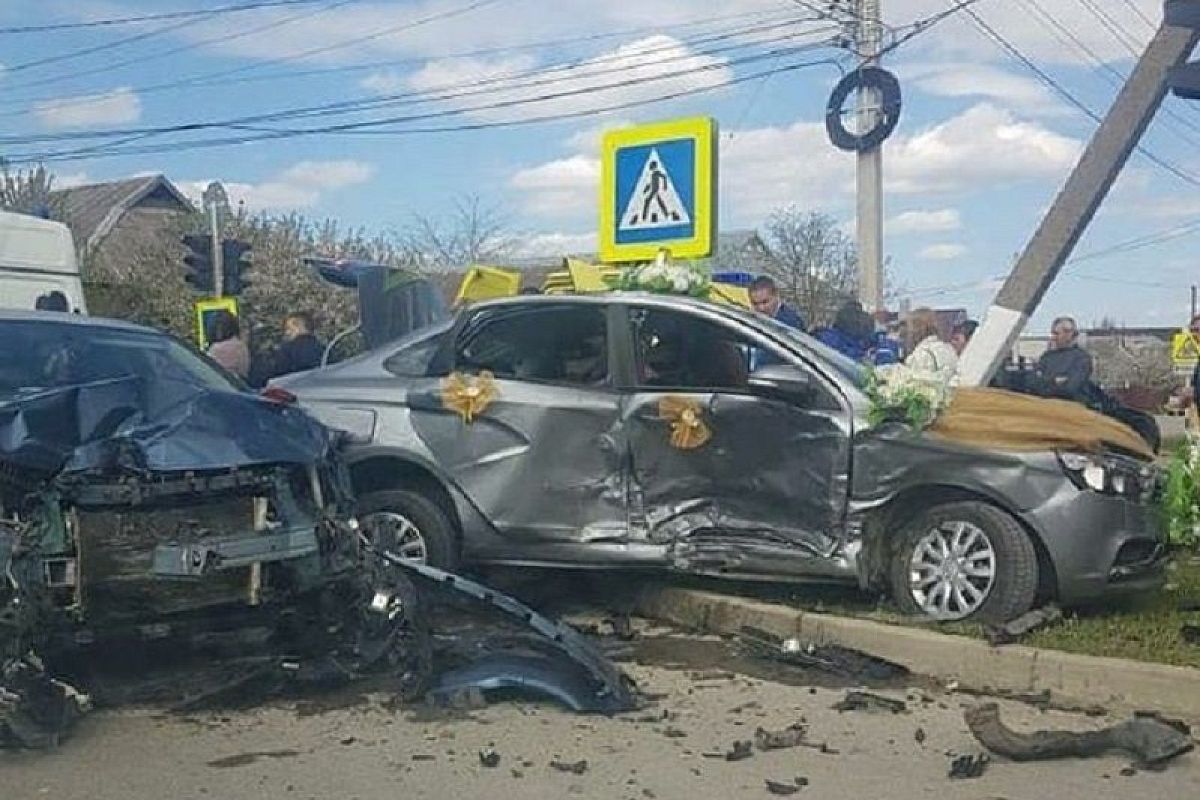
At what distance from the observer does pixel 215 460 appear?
668 centimetres

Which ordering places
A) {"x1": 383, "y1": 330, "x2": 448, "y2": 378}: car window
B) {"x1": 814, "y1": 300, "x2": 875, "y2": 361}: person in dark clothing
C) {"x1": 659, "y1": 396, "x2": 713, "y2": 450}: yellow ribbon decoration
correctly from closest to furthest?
{"x1": 659, "y1": 396, "x2": 713, "y2": 450}: yellow ribbon decoration
{"x1": 383, "y1": 330, "x2": 448, "y2": 378}: car window
{"x1": 814, "y1": 300, "x2": 875, "y2": 361}: person in dark clothing

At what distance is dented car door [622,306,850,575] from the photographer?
8.27 m

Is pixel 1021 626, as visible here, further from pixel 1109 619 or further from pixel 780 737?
pixel 780 737

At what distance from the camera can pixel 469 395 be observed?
29.1ft

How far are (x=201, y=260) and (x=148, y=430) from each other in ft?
39.2

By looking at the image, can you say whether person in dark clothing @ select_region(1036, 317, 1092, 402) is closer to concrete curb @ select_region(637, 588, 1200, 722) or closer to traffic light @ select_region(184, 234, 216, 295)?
concrete curb @ select_region(637, 588, 1200, 722)

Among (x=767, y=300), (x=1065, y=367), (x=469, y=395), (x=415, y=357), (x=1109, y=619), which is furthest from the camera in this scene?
(x=1065, y=367)

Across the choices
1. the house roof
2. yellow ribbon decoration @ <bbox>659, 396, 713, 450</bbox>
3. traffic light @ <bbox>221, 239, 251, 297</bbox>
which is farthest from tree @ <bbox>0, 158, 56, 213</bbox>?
yellow ribbon decoration @ <bbox>659, 396, 713, 450</bbox>

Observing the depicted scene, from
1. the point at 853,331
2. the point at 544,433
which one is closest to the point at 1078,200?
the point at 853,331

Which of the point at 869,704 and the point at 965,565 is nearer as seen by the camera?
the point at 869,704

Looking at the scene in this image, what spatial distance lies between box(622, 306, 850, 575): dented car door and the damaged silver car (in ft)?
0.03

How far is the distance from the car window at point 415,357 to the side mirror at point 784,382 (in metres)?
1.91

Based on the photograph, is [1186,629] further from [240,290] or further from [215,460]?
[240,290]

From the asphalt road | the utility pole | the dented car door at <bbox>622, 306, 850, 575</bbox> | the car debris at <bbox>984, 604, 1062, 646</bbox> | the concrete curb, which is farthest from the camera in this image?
the utility pole
